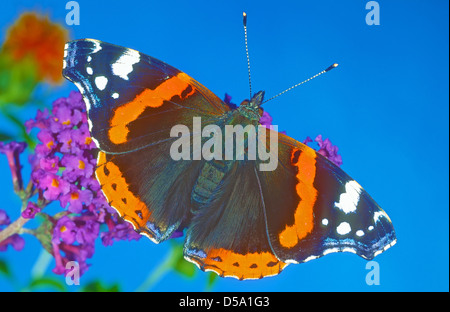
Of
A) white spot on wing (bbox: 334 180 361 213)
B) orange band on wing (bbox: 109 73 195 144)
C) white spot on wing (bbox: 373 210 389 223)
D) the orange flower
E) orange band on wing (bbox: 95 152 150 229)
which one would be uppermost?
the orange flower

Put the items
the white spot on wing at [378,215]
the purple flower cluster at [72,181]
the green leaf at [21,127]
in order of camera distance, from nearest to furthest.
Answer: the white spot on wing at [378,215] → the purple flower cluster at [72,181] → the green leaf at [21,127]

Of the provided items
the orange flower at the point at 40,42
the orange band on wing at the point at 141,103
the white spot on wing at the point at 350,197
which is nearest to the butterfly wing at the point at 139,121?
the orange band on wing at the point at 141,103

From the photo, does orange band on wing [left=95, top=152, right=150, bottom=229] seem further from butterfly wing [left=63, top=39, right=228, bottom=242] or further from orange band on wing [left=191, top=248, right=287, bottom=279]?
orange band on wing [left=191, top=248, right=287, bottom=279]

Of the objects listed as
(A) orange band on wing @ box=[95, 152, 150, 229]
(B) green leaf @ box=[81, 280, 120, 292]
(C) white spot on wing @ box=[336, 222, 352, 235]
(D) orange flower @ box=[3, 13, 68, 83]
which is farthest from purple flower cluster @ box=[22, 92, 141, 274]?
(D) orange flower @ box=[3, 13, 68, 83]

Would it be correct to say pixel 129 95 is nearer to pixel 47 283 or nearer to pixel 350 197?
pixel 350 197

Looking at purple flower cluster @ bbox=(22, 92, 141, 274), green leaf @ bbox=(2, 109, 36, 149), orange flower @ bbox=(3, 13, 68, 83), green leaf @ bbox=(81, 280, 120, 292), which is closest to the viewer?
purple flower cluster @ bbox=(22, 92, 141, 274)

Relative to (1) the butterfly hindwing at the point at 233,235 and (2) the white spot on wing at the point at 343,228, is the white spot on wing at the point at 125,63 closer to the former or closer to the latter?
(1) the butterfly hindwing at the point at 233,235

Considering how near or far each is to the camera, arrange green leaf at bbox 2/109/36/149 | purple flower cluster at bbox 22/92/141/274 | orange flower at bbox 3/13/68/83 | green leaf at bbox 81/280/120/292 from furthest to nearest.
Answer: orange flower at bbox 3/13/68/83
green leaf at bbox 81/280/120/292
green leaf at bbox 2/109/36/149
purple flower cluster at bbox 22/92/141/274

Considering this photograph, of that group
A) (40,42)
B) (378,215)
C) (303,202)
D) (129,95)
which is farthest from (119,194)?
(40,42)
